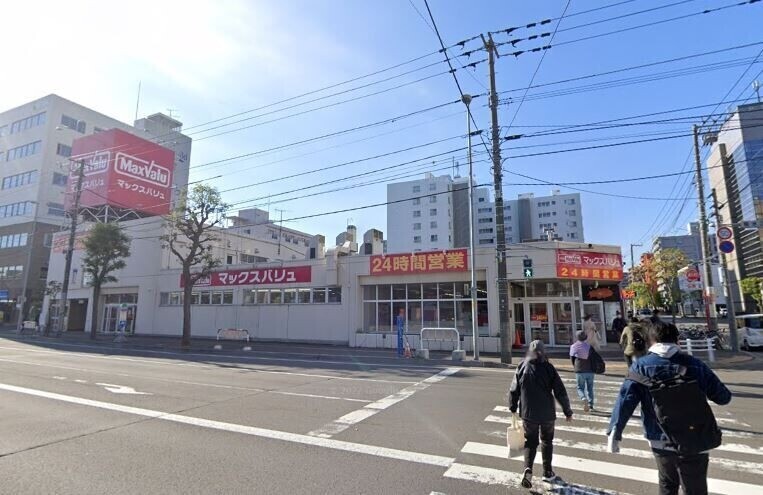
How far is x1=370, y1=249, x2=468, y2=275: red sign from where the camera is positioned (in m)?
21.8

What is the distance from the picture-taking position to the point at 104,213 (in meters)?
39.2

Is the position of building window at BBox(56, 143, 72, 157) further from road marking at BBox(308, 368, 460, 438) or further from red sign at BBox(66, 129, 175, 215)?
road marking at BBox(308, 368, 460, 438)

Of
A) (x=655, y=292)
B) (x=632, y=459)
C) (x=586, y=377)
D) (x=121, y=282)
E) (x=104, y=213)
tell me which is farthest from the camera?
(x=655, y=292)

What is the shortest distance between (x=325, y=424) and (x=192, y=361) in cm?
1199

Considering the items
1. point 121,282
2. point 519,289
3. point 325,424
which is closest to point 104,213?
point 121,282

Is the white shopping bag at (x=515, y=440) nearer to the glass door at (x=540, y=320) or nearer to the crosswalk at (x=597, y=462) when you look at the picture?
the crosswalk at (x=597, y=462)

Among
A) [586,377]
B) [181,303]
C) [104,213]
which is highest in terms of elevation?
[104,213]

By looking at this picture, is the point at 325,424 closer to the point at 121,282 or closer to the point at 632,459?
the point at 632,459

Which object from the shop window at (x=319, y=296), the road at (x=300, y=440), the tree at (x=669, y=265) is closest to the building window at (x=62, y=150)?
the shop window at (x=319, y=296)

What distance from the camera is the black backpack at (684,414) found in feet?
10.0

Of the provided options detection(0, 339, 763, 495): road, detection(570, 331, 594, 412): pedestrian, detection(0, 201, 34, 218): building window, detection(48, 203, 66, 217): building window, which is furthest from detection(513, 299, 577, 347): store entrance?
detection(0, 201, 34, 218): building window

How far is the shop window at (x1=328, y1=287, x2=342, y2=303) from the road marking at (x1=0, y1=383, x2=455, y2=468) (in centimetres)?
1609

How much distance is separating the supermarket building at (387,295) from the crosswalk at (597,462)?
37.5ft

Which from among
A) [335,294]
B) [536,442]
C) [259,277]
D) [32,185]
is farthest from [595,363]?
[32,185]
